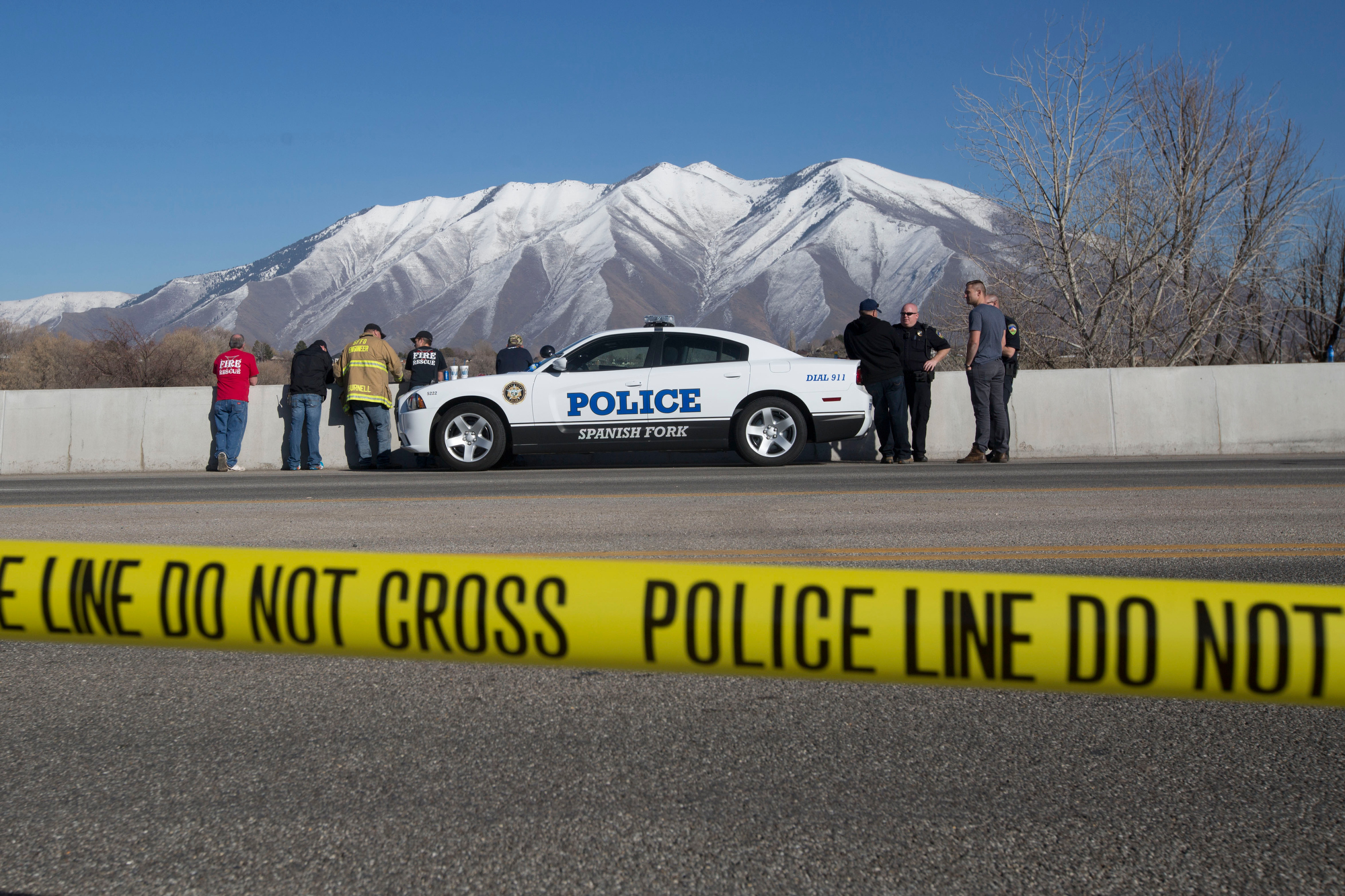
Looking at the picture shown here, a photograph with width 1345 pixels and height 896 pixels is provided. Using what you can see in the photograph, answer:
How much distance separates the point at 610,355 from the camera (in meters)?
11.8

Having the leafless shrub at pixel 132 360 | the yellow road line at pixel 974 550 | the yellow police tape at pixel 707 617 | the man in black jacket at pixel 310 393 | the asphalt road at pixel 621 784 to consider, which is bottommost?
the asphalt road at pixel 621 784

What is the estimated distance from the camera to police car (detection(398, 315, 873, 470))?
1144 centimetres

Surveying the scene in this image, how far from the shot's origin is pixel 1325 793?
2393 millimetres

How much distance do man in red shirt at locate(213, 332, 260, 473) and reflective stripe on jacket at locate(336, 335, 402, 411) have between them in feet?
4.06

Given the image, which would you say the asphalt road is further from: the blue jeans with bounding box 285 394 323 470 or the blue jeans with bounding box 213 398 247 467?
the blue jeans with bounding box 213 398 247 467

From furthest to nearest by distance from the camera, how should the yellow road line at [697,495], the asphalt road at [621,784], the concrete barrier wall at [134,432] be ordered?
1. the concrete barrier wall at [134,432]
2. the yellow road line at [697,495]
3. the asphalt road at [621,784]

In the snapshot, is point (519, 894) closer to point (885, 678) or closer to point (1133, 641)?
point (885, 678)

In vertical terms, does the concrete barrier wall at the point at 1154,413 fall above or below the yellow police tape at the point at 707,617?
above

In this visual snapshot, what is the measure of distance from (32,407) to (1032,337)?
16264 mm

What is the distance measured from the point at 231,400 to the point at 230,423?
0.33 m

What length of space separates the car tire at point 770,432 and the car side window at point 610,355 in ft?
4.54

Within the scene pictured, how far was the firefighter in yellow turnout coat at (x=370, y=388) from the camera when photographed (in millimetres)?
12898

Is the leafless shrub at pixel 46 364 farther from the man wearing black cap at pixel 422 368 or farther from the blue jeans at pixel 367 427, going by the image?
the blue jeans at pixel 367 427

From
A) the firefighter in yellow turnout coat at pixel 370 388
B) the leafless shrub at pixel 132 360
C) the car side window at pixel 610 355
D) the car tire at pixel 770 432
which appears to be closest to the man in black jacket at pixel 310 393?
the firefighter in yellow turnout coat at pixel 370 388
